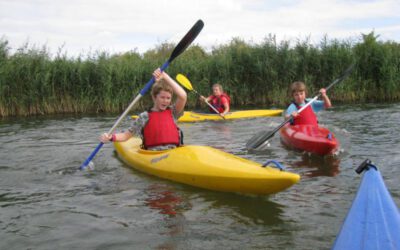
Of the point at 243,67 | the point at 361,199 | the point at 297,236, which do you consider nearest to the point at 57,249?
the point at 297,236

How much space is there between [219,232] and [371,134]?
4708mm

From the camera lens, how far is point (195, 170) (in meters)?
3.94

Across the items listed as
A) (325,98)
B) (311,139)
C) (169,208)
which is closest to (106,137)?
(169,208)

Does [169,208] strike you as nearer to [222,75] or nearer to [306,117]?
[306,117]

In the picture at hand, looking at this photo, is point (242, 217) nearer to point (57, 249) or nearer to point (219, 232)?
point (219, 232)

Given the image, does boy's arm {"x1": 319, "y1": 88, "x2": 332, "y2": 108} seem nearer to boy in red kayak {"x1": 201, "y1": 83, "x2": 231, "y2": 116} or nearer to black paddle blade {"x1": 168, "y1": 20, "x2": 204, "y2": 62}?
black paddle blade {"x1": 168, "y1": 20, "x2": 204, "y2": 62}

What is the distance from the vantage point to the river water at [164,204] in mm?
2877

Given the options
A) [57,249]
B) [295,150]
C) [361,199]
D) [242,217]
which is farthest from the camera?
[295,150]

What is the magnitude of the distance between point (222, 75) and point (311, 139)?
8116 mm

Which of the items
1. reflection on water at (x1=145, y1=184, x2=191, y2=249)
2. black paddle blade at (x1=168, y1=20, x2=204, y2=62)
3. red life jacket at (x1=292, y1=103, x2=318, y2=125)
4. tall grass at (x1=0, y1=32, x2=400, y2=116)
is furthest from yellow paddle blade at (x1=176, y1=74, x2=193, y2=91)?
reflection on water at (x1=145, y1=184, x2=191, y2=249)

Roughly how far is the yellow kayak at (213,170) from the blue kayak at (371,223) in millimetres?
720

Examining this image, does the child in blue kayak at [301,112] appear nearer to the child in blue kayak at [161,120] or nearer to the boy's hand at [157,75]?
the child in blue kayak at [161,120]

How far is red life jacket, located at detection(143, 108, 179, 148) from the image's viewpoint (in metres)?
4.58

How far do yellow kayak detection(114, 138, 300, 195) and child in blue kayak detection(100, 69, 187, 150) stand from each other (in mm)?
173
